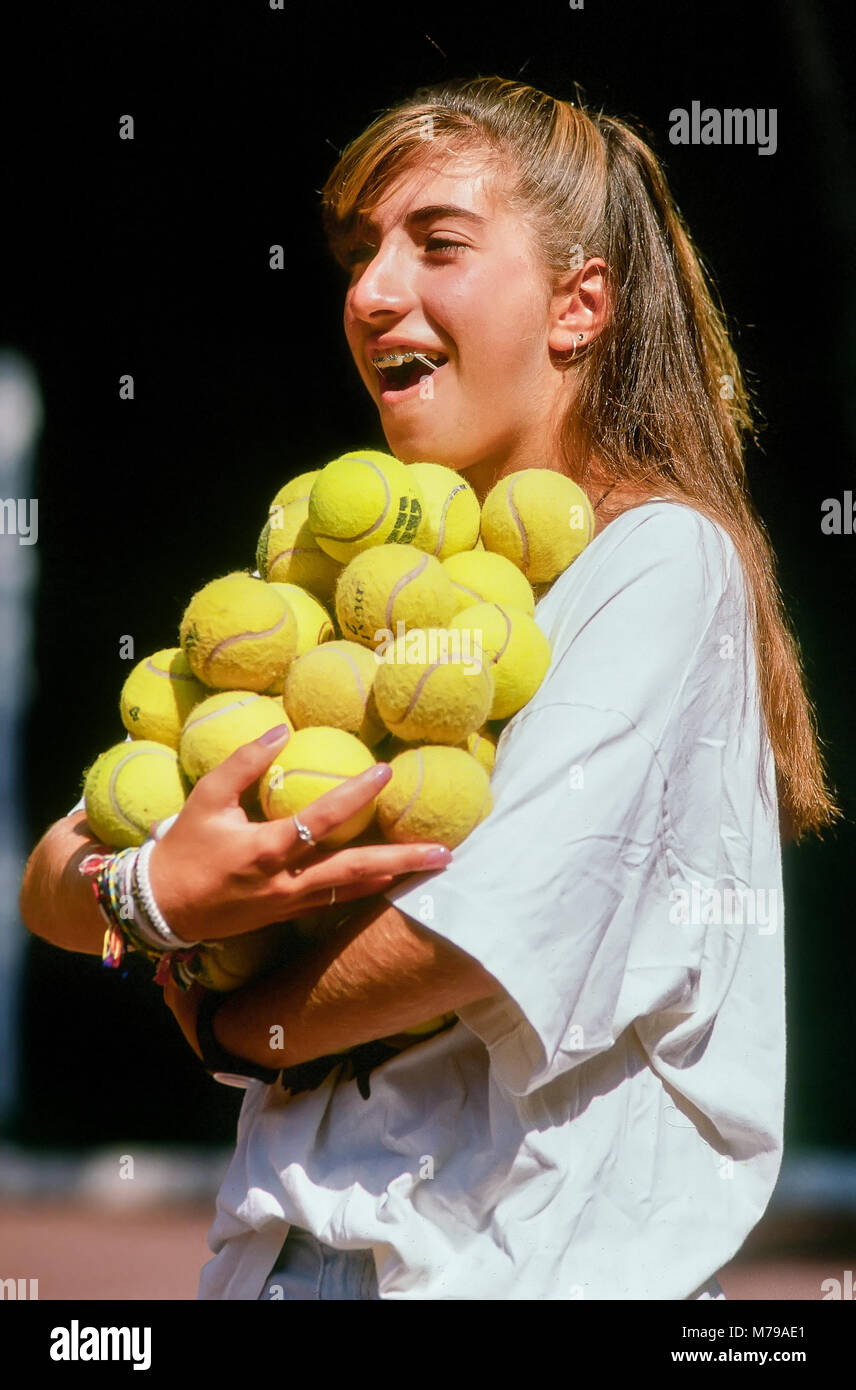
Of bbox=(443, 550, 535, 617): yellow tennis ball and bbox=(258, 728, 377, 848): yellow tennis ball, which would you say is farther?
bbox=(443, 550, 535, 617): yellow tennis ball

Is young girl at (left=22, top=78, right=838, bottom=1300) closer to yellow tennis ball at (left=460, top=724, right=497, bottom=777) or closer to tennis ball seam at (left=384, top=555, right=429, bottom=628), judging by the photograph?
yellow tennis ball at (left=460, top=724, right=497, bottom=777)

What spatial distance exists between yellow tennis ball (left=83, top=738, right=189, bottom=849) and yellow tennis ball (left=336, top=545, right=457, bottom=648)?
25cm

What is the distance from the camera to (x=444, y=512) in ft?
5.07

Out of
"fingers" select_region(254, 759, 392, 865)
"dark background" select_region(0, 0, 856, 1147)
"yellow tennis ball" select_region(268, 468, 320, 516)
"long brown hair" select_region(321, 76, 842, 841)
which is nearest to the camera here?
"fingers" select_region(254, 759, 392, 865)

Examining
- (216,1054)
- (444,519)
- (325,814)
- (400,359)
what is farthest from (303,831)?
(400,359)

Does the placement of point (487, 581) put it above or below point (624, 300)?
below

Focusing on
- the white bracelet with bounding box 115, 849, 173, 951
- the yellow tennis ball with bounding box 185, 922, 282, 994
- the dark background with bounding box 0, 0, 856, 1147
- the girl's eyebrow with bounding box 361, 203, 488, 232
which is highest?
the dark background with bounding box 0, 0, 856, 1147

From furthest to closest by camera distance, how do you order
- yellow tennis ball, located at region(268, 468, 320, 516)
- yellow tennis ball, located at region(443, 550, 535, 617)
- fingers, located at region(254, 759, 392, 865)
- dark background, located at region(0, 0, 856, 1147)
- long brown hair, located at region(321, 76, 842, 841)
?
dark background, located at region(0, 0, 856, 1147) < long brown hair, located at region(321, 76, 842, 841) < yellow tennis ball, located at region(268, 468, 320, 516) < yellow tennis ball, located at region(443, 550, 535, 617) < fingers, located at region(254, 759, 392, 865)

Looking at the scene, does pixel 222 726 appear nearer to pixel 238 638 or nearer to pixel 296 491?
pixel 238 638

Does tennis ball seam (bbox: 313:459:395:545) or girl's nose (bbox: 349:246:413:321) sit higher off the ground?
girl's nose (bbox: 349:246:413:321)

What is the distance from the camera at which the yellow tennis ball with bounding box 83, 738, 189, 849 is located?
140cm

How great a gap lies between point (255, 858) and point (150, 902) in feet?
0.46

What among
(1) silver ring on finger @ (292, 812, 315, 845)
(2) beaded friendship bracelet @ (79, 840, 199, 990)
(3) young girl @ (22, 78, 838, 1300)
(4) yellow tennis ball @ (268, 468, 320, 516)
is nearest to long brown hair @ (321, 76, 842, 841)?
(3) young girl @ (22, 78, 838, 1300)

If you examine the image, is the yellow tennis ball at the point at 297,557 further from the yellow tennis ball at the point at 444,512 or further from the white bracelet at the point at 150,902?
the white bracelet at the point at 150,902
